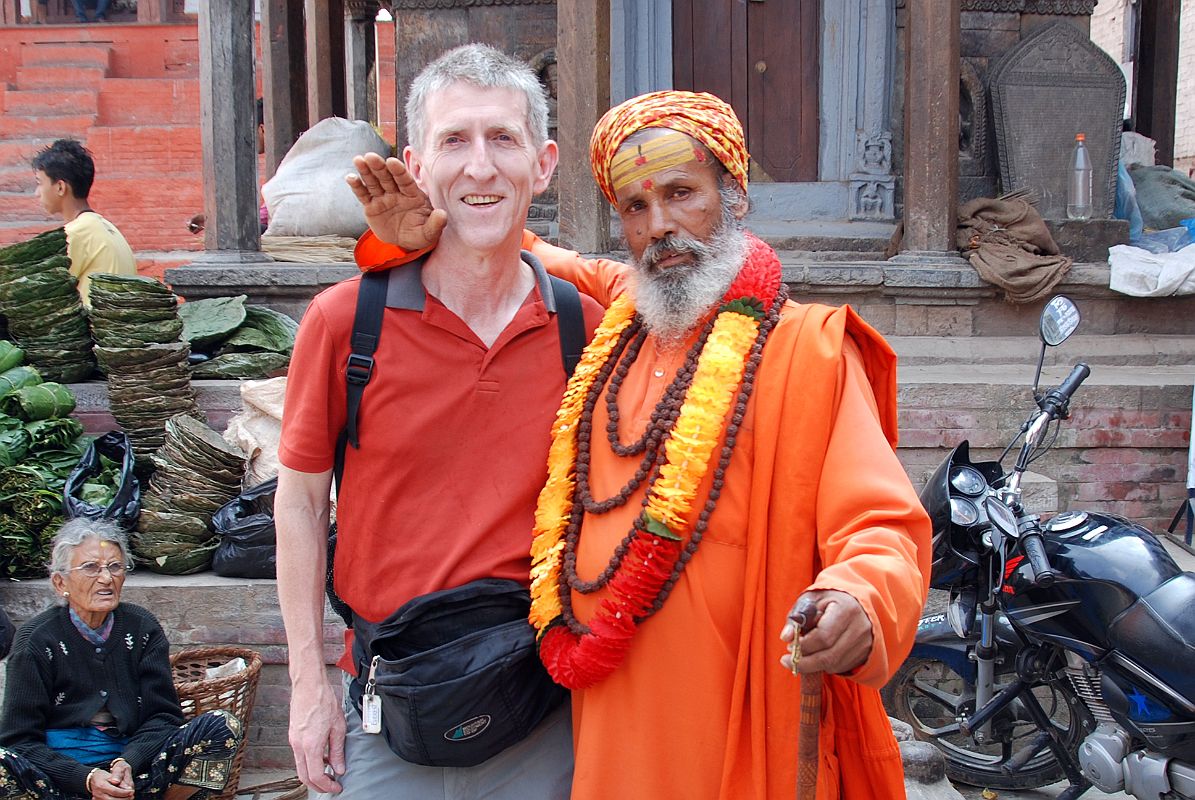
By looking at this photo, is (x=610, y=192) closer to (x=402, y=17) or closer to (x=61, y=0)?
(x=402, y=17)

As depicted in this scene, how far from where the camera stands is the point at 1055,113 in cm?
842

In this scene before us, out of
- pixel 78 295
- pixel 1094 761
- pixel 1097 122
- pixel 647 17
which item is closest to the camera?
pixel 1094 761

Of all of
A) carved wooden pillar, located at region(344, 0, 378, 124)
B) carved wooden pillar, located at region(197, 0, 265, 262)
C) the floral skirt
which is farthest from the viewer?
carved wooden pillar, located at region(344, 0, 378, 124)

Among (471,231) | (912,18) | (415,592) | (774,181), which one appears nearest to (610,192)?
(471,231)

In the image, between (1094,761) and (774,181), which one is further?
(774,181)

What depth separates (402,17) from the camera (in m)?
9.06

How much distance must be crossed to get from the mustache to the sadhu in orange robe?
26 centimetres

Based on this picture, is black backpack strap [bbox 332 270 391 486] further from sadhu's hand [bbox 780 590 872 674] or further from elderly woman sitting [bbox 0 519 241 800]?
elderly woman sitting [bbox 0 519 241 800]

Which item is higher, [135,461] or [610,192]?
[610,192]

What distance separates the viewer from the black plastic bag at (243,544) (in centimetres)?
466

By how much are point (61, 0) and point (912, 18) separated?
16729mm

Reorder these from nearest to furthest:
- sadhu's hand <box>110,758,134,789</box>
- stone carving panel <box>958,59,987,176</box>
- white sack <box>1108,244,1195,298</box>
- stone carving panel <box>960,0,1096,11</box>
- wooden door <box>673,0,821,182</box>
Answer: sadhu's hand <box>110,758,134,789</box> → white sack <box>1108,244,1195,298</box> → stone carving panel <box>958,59,987,176</box> → stone carving panel <box>960,0,1096,11</box> → wooden door <box>673,0,821,182</box>

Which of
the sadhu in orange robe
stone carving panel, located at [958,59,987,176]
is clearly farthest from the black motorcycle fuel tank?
stone carving panel, located at [958,59,987,176]

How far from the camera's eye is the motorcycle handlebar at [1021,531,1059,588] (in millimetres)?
3398
